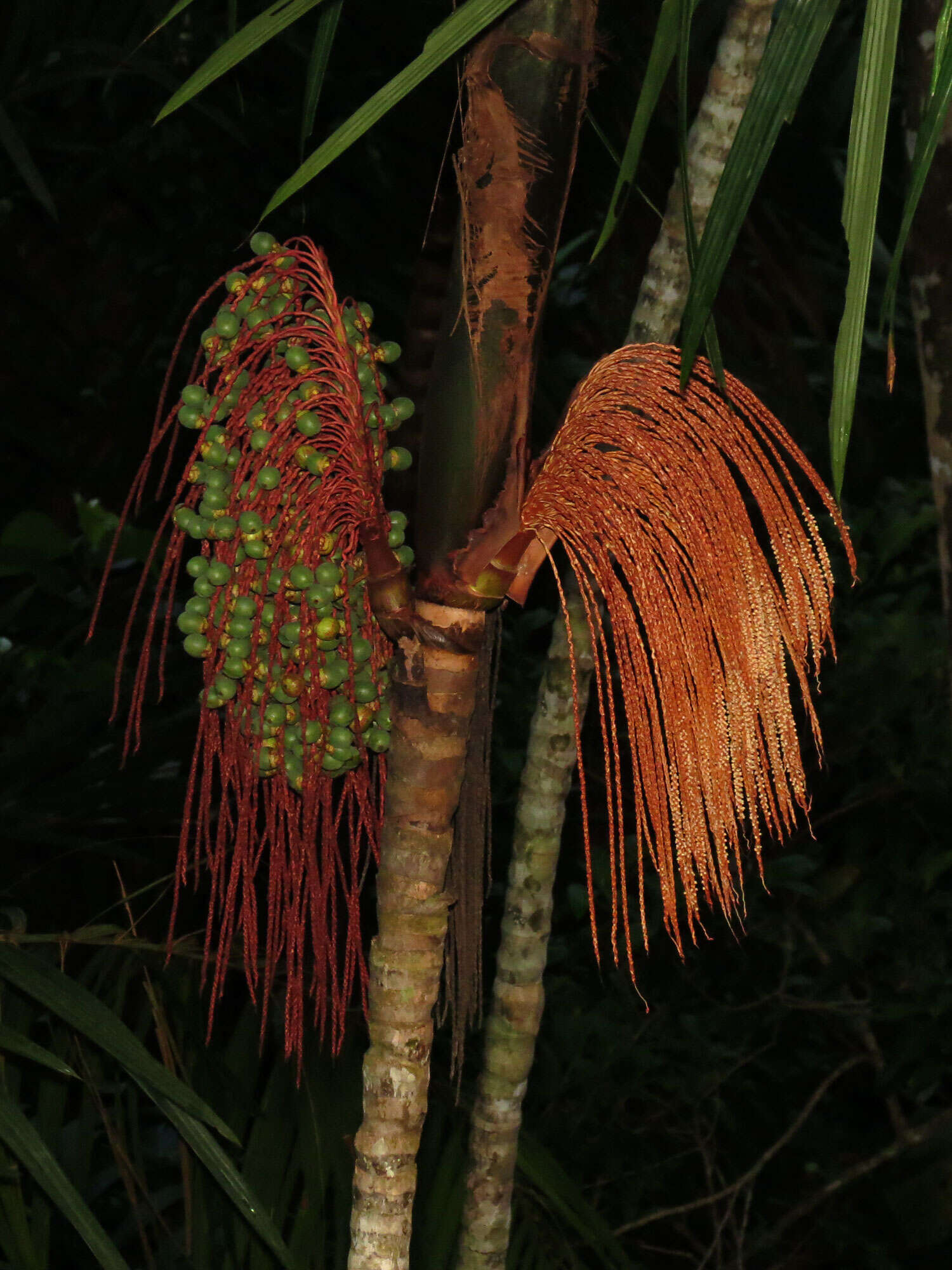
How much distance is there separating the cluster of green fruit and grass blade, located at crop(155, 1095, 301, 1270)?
286 mm

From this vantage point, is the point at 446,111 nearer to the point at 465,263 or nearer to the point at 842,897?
the point at 465,263

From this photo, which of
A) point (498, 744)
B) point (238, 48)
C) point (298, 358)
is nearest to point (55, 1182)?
point (298, 358)

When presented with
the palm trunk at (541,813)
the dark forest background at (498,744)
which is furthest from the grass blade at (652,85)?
the dark forest background at (498,744)

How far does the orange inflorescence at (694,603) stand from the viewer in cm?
66

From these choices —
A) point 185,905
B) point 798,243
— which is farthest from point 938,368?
point 798,243

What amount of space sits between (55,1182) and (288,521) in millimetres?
486

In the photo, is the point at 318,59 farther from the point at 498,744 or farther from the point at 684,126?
the point at 498,744

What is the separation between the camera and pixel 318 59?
82 cm

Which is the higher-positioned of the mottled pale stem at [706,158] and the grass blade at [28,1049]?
the mottled pale stem at [706,158]

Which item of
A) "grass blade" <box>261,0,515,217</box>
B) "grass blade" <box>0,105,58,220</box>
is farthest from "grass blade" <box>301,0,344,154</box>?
"grass blade" <box>0,105,58,220</box>

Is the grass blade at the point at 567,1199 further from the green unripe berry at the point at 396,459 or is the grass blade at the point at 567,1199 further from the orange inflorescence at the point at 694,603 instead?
the green unripe berry at the point at 396,459

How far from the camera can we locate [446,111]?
1.55m

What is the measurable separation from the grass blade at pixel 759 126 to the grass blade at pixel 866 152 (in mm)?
26

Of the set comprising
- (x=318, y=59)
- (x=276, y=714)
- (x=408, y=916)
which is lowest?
(x=408, y=916)
